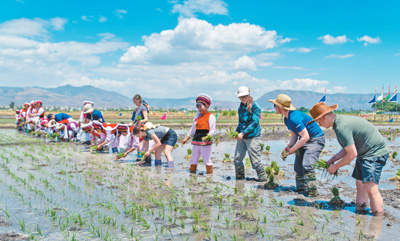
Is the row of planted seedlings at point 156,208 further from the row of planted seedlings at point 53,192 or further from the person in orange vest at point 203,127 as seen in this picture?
the person in orange vest at point 203,127

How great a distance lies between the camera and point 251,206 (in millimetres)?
5391

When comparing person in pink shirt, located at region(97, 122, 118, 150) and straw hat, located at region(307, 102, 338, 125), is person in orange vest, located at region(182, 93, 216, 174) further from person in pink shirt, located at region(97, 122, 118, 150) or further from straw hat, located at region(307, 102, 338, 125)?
person in pink shirt, located at region(97, 122, 118, 150)

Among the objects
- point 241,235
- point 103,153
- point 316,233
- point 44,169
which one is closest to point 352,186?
point 316,233

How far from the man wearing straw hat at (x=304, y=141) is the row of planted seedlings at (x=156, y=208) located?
73cm

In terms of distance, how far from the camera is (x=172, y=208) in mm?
5242

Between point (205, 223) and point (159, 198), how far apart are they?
5.26ft

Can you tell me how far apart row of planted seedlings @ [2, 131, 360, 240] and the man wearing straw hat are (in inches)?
28.9

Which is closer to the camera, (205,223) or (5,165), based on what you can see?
(205,223)

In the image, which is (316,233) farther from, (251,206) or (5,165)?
(5,165)

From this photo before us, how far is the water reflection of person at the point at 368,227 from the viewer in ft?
13.4

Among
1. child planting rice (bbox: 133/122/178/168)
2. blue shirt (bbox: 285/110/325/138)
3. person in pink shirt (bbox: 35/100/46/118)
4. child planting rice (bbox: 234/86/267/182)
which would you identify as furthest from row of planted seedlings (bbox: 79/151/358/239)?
person in pink shirt (bbox: 35/100/46/118)

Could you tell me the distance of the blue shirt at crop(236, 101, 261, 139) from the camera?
23.0 ft

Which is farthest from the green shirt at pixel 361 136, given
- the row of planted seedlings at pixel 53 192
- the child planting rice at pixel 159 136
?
the child planting rice at pixel 159 136

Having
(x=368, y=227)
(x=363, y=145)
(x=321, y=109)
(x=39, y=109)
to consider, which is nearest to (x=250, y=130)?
(x=321, y=109)
